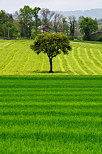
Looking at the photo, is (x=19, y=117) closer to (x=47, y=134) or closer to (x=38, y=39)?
(x=47, y=134)

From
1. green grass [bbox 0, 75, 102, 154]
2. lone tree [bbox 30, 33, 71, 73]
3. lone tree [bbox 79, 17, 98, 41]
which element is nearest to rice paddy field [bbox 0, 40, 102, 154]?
green grass [bbox 0, 75, 102, 154]

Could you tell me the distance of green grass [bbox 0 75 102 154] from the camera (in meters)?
8.65

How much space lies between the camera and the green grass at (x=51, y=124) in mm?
8648

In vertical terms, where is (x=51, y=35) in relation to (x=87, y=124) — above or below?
above

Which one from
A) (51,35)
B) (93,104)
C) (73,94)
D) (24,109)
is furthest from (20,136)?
(51,35)

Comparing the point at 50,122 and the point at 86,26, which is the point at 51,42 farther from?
the point at 86,26

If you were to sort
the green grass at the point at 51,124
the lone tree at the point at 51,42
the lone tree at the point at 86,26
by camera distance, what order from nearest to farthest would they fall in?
the green grass at the point at 51,124 → the lone tree at the point at 51,42 → the lone tree at the point at 86,26

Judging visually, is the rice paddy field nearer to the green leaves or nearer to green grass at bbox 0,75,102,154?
green grass at bbox 0,75,102,154

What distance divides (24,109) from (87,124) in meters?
3.84

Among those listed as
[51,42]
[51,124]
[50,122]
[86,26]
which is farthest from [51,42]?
[86,26]

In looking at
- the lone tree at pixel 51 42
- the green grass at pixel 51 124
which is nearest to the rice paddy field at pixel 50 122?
the green grass at pixel 51 124

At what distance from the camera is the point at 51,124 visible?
1091 centimetres

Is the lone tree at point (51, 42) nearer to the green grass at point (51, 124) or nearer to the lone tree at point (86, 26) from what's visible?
the green grass at point (51, 124)

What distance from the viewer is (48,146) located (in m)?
8.73
